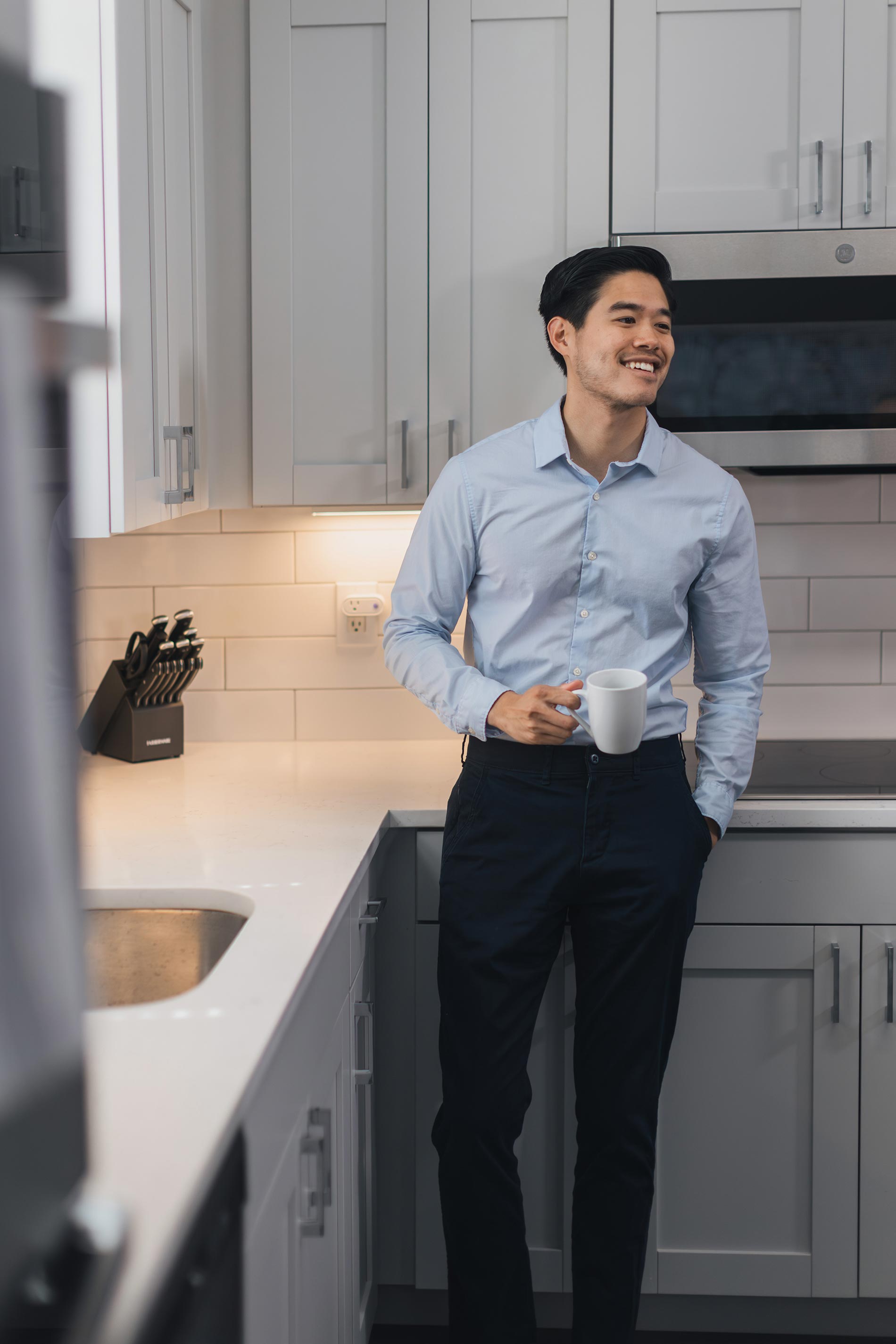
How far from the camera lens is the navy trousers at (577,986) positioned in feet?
5.39

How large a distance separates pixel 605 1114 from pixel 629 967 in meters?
0.24

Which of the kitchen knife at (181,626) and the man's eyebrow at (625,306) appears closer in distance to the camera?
the man's eyebrow at (625,306)

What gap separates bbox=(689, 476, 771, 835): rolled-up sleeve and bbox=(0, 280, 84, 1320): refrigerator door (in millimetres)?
1601

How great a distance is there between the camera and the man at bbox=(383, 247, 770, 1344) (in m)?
1.65

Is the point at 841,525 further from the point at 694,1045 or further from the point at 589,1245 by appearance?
the point at 589,1245

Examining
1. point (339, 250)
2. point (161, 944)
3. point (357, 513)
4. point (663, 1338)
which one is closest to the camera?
point (161, 944)

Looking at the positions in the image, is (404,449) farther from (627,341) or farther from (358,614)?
(627,341)

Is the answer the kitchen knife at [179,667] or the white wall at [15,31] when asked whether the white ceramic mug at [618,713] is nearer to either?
the kitchen knife at [179,667]

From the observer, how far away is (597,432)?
171 centimetres

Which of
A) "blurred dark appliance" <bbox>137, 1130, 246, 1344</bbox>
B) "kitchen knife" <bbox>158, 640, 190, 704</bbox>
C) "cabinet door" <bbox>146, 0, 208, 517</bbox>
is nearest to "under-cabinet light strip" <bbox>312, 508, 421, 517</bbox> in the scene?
"cabinet door" <bbox>146, 0, 208, 517</bbox>

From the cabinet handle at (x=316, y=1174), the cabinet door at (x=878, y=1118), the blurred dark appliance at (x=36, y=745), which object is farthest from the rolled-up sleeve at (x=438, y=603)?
the blurred dark appliance at (x=36, y=745)

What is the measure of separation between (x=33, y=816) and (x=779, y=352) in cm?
205

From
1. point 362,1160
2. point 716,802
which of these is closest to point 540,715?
point 716,802

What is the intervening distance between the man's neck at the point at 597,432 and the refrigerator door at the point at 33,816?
1.55 metres
